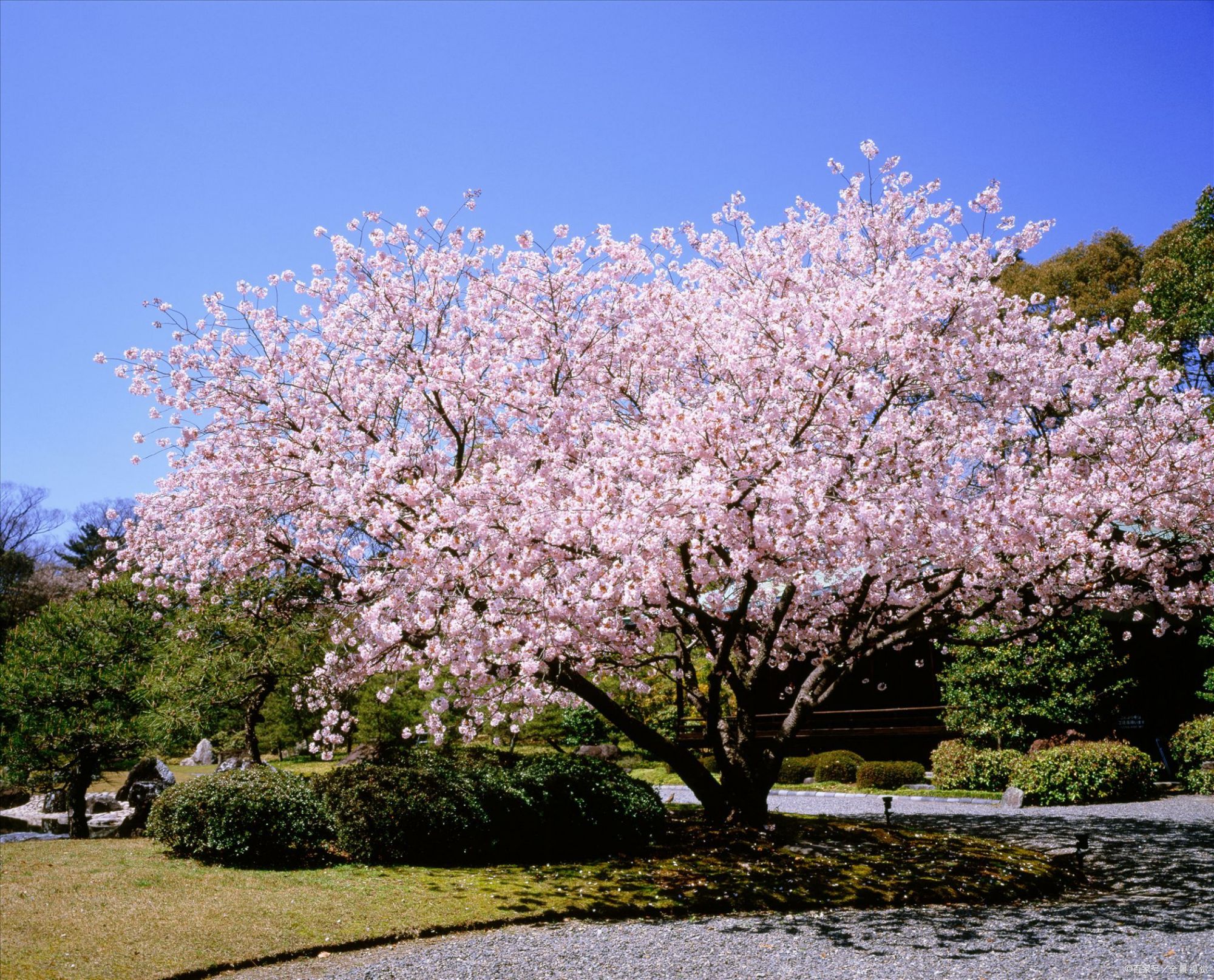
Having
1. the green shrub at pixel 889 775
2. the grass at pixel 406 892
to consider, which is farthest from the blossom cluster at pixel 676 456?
the green shrub at pixel 889 775

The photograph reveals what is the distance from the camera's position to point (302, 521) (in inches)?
436

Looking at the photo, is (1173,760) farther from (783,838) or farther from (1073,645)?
(783,838)

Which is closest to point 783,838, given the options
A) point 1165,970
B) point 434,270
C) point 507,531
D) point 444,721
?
point 1165,970

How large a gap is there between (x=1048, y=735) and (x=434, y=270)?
15590 mm

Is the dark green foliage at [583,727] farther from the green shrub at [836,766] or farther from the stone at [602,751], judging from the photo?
the green shrub at [836,766]

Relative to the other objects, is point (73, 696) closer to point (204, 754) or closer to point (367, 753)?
point (367, 753)

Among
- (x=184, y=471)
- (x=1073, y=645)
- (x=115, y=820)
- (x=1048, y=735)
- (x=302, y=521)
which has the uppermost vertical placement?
(x=184, y=471)

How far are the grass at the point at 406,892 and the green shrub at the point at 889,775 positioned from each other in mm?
7850

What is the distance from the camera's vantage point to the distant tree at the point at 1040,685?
58.7 ft

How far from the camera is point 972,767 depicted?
59.8ft

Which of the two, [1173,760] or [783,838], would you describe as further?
[1173,760]

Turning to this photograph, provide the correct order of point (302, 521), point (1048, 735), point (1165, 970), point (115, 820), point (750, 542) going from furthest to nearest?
point (1048, 735) < point (115, 820) < point (302, 521) < point (750, 542) < point (1165, 970)

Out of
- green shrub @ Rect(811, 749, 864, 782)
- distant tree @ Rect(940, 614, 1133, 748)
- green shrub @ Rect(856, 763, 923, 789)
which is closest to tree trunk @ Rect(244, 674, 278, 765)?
green shrub @ Rect(811, 749, 864, 782)

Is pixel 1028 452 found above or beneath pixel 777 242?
beneath
